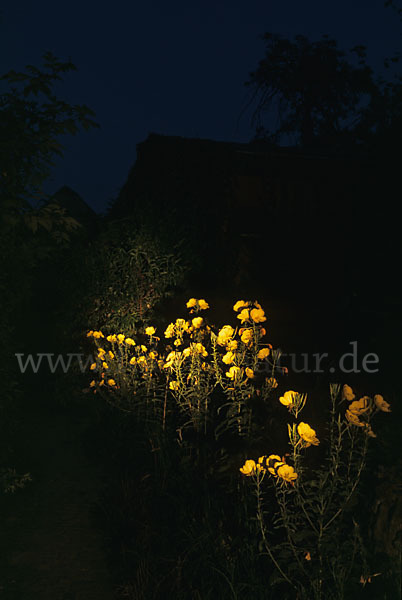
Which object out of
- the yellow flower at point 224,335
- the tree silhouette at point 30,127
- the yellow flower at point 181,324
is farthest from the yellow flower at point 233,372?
the tree silhouette at point 30,127

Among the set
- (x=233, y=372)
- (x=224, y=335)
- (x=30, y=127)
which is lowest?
(x=233, y=372)

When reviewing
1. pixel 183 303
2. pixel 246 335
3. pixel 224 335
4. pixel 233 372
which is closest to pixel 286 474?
pixel 233 372

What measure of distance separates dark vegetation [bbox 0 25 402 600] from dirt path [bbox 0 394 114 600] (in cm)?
10

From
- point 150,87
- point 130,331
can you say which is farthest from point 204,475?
point 150,87

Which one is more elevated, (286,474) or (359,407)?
(359,407)

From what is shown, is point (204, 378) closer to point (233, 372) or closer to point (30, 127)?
point (233, 372)

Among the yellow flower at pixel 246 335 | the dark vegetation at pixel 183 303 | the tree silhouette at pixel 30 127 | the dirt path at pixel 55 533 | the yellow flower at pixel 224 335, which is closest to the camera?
the dark vegetation at pixel 183 303

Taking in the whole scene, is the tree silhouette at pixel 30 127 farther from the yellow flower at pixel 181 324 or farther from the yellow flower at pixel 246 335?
the yellow flower at pixel 246 335

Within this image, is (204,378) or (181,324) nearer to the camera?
(181,324)

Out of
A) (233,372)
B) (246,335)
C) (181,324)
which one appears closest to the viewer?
(233,372)

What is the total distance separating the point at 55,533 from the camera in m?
4.28

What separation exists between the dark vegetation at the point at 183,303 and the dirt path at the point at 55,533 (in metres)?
0.10

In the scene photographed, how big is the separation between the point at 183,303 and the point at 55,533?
426 cm

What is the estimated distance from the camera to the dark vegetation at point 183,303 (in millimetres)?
3332
